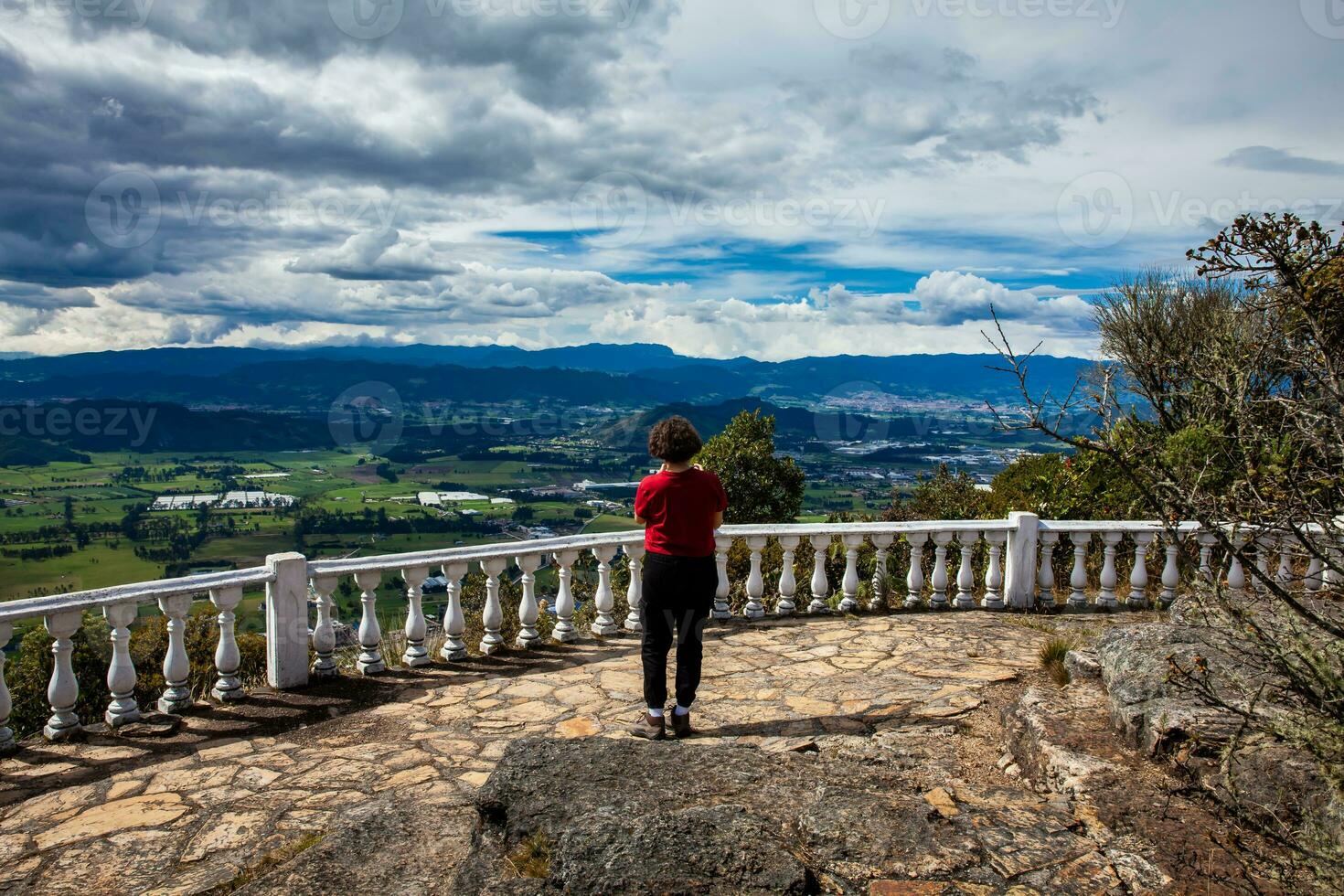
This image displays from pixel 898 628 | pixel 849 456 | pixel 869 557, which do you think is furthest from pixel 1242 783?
pixel 849 456

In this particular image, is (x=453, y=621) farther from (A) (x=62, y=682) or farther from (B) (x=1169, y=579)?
(B) (x=1169, y=579)

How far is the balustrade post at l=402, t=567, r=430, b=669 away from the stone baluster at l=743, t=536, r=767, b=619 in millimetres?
3027

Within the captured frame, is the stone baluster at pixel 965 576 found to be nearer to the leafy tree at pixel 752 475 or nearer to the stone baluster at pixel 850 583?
the stone baluster at pixel 850 583

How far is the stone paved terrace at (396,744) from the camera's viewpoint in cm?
356

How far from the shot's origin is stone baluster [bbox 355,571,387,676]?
6.21 meters

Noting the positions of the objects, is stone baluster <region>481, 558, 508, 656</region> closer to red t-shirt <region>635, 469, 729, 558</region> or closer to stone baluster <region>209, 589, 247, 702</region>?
stone baluster <region>209, 589, 247, 702</region>

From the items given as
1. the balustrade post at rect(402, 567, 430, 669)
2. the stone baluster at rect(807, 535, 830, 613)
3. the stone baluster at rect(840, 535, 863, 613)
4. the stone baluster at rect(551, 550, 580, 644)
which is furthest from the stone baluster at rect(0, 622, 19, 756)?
the stone baluster at rect(840, 535, 863, 613)

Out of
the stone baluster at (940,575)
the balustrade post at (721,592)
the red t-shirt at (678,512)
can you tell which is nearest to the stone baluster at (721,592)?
the balustrade post at (721,592)

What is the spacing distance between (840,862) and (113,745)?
4.47 m

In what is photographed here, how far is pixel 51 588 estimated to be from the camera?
26.0m

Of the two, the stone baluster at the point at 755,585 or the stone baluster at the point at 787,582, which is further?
the stone baluster at the point at 787,582

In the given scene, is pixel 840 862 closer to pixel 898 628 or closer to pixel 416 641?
pixel 416 641

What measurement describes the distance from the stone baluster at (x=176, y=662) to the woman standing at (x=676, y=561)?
304cm

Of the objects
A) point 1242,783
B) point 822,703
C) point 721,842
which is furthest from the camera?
point 822,703
